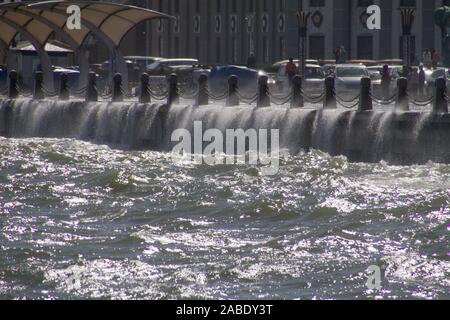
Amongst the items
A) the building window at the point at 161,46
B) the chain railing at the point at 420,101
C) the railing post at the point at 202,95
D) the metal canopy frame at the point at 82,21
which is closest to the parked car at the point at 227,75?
the metal canopy frame at the point at 82,21

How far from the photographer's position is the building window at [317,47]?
80125mm

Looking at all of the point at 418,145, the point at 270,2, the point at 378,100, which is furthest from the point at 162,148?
the point at 270,2

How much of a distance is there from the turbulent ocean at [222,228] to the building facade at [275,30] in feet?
140

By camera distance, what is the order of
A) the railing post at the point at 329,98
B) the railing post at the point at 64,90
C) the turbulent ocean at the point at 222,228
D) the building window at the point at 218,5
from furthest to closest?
the building window at the point at 218,5, the railing post at the point at 64,90, the railing post at the point at 329,98, the turbulent ocean at the point at 222,228

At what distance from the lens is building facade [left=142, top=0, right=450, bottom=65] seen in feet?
258

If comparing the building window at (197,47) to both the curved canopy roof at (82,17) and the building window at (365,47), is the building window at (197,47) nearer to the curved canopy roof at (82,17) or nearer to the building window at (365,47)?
the building window at (365,47)

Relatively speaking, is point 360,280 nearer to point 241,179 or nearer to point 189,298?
point 189,298

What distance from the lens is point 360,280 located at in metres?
17.8

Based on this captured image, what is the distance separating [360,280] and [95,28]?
31.8 m

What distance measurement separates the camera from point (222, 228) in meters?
22.1

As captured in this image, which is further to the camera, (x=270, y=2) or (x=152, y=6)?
(x=152, y=6)

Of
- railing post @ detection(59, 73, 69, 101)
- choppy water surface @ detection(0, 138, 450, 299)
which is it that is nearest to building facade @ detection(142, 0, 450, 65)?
railing post @ detection(59, 73, 69, 101)
